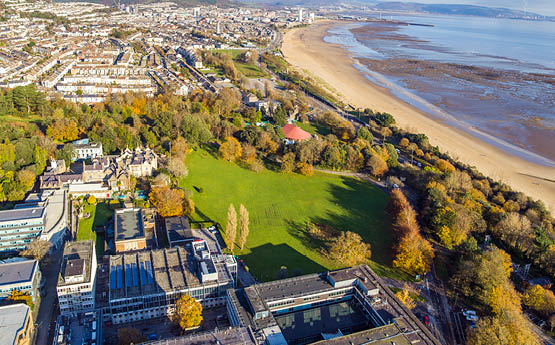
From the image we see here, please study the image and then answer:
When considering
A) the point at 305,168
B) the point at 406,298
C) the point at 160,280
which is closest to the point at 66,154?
the point at 160,280

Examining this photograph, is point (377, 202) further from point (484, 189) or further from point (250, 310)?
point (250, 310)

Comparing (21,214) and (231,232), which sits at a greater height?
(21,214)

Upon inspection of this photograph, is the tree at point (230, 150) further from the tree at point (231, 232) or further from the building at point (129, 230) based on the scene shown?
the tree at point (231, 232)

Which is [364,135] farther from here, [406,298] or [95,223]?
[95,223]

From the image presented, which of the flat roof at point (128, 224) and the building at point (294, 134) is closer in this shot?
the flat roof at point (128, 224)

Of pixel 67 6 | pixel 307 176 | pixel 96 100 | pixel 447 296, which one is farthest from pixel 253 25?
pixel 447 296

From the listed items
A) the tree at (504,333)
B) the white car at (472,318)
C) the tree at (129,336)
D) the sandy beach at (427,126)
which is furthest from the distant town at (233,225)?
the sandy beach at (427,126)
